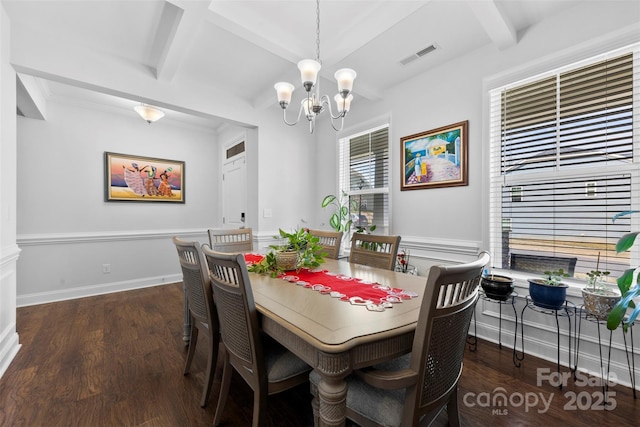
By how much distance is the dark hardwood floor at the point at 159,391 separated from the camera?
1.52 meters

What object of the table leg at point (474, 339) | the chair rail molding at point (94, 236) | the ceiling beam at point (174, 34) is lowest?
the table leg at point (474, 339)

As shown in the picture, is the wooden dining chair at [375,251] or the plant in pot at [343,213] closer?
the wooden dining chair at [375,251]

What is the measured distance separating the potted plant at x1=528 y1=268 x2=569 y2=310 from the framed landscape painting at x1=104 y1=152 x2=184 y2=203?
16.0ft

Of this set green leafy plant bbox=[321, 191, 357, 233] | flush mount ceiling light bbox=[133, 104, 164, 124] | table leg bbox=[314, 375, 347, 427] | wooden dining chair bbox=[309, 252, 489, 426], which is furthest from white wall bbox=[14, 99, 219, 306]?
table leg bbox=[314, 375, 347, 427]

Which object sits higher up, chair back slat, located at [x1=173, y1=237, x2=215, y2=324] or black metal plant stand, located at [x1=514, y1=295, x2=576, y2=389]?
chair back slat, located at [x1=173, y1=237, x2=215, y2=324]

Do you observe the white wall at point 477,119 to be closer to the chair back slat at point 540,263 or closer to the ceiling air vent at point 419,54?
the chair back slat at point 540,263

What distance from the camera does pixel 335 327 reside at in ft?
3.30

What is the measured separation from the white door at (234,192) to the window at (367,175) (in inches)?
62.6

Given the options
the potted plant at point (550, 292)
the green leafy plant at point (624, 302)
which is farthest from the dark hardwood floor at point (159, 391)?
the green leafy plant at point (624, 302)

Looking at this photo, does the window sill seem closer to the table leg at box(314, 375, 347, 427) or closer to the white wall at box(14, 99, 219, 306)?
the table leg at box(314, 375, 347, 427)

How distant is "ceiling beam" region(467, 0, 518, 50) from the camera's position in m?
1.86

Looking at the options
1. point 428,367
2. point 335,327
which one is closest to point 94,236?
point 335,327

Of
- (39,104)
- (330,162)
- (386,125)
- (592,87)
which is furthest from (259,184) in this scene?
(592,87)

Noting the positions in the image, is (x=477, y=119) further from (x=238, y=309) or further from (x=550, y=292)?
(x=238, y=309)
